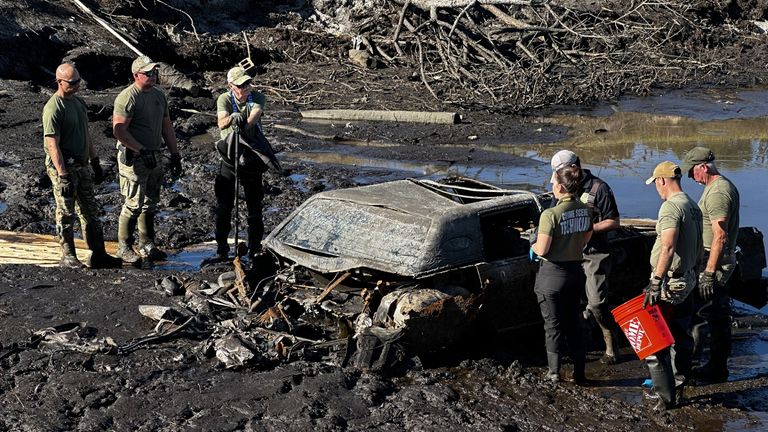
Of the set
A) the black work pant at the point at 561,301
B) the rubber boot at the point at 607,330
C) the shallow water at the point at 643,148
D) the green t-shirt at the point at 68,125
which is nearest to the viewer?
the black work pant at the point at 561,301

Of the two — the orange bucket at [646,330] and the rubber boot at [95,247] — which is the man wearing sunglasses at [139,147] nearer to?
the rubber boot at [95,247]

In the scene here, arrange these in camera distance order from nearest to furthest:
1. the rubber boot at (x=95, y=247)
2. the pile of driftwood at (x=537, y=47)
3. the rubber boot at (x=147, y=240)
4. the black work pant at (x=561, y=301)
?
the black work pant at (x=561, y=301) < the rubber boot at (x=95, y=247) < the rubber boot at (x=147, y=240) < the pile of driftwood at (x=537, y=47)

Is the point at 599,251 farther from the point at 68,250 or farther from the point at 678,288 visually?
the point at 68,250

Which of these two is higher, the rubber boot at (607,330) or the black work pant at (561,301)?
the black work pant at (561,301)

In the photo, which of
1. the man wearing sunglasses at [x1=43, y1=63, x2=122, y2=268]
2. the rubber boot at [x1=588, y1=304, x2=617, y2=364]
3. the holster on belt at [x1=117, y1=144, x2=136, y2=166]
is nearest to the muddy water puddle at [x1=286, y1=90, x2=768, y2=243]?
the rubber boot at [x1=588, y1=304, x2=617, y2=364]

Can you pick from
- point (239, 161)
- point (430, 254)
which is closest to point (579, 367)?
point (430, 254)

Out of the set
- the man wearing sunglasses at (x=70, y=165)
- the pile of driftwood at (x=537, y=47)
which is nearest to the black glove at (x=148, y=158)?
the man wearing sunglasses at (x=70, y=165)

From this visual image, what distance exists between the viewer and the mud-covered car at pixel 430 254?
736cm

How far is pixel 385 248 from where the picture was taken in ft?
25.2

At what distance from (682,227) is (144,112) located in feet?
17.8

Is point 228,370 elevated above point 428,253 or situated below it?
below

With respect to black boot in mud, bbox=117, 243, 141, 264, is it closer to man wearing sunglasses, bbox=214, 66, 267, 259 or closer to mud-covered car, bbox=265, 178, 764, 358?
man wearing sunglasses, bbox=214, 66, 267, 259

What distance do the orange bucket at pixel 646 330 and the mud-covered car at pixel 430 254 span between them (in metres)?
1.15

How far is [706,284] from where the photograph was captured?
718cm
